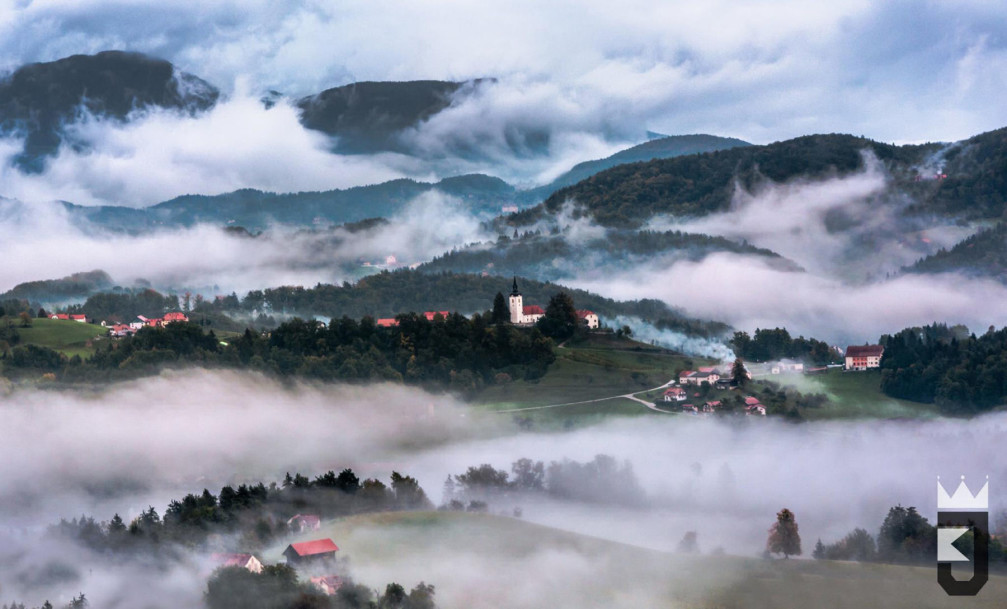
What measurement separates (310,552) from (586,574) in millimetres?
13663

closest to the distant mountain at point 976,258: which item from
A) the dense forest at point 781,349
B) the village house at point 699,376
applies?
the dense forest at point 781,349

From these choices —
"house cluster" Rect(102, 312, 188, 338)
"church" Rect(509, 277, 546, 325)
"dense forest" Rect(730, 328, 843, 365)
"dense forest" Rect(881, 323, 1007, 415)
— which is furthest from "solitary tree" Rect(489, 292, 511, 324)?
"dense forest" Rect(881, 323, 1007, 415)

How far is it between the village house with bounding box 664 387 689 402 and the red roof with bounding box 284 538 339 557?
4448 cm

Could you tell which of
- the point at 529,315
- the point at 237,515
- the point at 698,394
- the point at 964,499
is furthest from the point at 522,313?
the point at 237,515

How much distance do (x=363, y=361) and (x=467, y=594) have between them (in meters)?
61.0

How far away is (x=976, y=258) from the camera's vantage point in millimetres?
171375

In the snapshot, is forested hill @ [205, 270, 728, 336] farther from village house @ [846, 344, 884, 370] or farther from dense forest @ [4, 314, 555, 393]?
village house @ [846, 344, 884, 370]

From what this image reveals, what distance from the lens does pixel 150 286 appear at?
7731 inches

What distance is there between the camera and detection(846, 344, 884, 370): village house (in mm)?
109812

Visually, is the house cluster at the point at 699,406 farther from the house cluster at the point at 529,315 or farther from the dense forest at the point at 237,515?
the dense forest at the point at 237,515

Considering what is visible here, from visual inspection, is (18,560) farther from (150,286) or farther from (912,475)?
(150,286)

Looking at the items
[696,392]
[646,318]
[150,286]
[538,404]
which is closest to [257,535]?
[538,404]

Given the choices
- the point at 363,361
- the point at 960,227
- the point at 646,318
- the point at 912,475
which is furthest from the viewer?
the point at 960,227

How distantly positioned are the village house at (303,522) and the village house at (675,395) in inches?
1602
